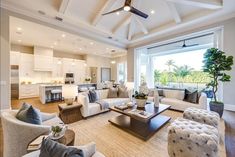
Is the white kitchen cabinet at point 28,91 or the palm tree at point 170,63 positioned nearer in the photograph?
the white kitchen cabinet at point 28,91

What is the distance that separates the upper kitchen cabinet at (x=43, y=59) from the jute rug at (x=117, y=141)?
598 cm

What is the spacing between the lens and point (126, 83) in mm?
5293

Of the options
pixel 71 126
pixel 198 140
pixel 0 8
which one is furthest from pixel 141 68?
pixel 0 8

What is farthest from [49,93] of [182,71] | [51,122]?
[182,71]

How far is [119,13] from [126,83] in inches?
123

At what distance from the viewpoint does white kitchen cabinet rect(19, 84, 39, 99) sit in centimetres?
678

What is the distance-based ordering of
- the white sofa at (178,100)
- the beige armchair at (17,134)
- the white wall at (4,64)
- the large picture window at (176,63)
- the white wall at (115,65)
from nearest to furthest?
the beige armchair at (17,134) → the white wall at (4,64) → the white sofa at (178,100) → the large picture window at (176,63) → the white wall at (115,65)

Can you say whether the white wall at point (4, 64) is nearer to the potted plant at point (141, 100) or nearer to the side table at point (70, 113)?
the side table at point (70, 113)

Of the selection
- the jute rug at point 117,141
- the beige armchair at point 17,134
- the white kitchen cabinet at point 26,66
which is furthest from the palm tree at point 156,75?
the white kitchen cabinet at point 26,66

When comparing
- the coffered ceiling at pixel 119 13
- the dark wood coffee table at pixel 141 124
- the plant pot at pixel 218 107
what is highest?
the coffered ceiling at pixel 119 13

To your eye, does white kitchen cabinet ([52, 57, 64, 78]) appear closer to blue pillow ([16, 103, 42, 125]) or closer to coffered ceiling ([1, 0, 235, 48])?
coffered ceiling ([1, 0, 235, 48])

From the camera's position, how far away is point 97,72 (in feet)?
32.9

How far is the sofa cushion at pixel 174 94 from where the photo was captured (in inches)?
187

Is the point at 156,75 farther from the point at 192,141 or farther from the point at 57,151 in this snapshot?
the point at 57,151
